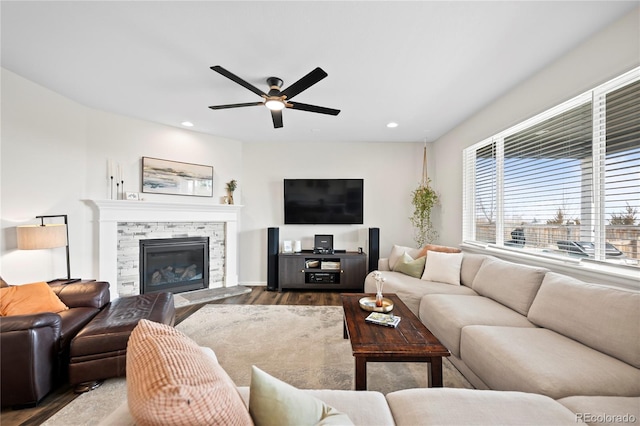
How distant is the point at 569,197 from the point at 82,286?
4335 mm

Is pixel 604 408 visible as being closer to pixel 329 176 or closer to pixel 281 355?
pixel 281 355

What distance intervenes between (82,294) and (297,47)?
2.78 meters

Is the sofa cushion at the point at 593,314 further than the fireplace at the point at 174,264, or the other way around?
the fireplace at the point at 174,264

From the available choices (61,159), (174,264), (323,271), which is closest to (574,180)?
(323,271)

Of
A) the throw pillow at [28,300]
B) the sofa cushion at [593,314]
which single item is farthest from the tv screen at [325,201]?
the throw pillow at [28,300]

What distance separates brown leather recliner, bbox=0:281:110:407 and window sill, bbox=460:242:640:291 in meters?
3.83

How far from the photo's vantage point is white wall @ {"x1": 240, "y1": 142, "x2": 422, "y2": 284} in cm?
454

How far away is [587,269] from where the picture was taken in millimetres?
1906

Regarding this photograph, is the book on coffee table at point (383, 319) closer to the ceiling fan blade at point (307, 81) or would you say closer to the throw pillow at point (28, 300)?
the ceiling fan blade at point (307, 81)

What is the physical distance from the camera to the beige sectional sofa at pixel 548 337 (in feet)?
3.97

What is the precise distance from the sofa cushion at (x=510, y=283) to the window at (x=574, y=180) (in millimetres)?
386

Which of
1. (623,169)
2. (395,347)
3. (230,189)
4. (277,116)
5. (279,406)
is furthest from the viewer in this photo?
(230,189)

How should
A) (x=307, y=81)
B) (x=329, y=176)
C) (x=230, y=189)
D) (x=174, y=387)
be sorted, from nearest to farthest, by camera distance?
(x=174, y=387)
(x=307, y=81)
(x=230, y=189)
(x=329, y=176)

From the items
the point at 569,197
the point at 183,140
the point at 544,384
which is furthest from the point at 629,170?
the point at 183,140
